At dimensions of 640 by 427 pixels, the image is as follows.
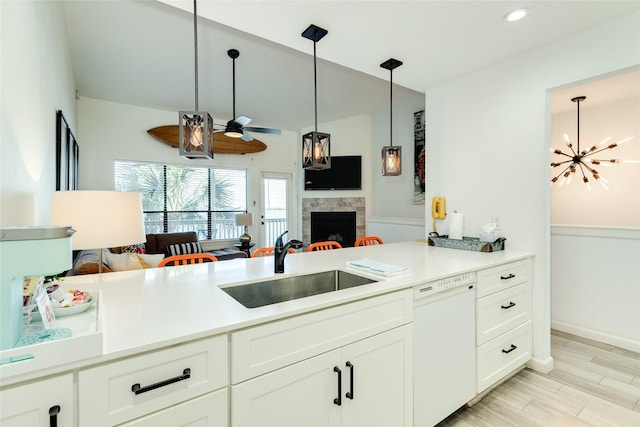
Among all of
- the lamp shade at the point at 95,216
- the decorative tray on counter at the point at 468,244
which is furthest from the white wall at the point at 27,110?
the decorative tray on counter at the point at 468,244

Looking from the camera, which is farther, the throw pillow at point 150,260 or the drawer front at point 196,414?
the throw pillow at point 150,260

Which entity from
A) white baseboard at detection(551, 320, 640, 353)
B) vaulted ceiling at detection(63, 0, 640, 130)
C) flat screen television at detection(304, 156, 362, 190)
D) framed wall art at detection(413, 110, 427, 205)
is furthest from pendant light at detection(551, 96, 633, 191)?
flat screen television at detection(304, 156, 362, 190)

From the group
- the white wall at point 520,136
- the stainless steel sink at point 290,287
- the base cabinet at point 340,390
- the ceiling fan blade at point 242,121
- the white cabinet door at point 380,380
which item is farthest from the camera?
the ceiling fan blade at point 242,121

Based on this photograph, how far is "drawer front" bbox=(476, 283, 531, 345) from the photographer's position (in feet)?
6.34

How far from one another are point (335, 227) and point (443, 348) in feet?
14.7

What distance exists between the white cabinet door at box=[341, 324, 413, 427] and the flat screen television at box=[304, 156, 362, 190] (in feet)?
15.2

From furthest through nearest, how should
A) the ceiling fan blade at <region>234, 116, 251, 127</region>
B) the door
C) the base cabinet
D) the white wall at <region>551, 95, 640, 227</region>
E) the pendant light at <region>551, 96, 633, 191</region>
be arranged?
the door < the pendant light at <region>551, 96, 633, 191</region> < the white wall at <region>551, 95, 640, 227</region> < the ceiling fan blade at <region>234, 116, 251, 127</region> < the base cabinet

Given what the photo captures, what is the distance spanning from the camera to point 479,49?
7.82 ft

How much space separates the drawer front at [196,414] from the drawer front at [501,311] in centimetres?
164

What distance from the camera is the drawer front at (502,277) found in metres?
1.95

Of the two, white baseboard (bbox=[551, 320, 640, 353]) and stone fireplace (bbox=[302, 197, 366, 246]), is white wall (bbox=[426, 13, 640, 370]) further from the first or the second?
stone fireplace (bbox=[302, 197, 366, 246])

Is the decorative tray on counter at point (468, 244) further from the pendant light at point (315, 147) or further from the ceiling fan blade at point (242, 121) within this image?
the ceiling fan blade at point (242, 121)

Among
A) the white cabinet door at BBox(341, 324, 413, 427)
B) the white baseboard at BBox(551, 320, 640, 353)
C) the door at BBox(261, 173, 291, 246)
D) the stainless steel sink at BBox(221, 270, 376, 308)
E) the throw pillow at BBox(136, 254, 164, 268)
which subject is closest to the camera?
the white cabinet door at BBox(341, 324, 413, 427)

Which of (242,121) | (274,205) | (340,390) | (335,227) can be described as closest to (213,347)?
(340,390)
